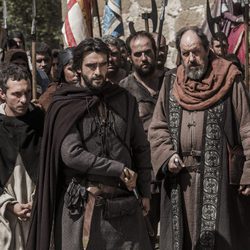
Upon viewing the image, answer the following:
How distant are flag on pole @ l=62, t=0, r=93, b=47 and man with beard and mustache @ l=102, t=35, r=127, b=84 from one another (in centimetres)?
99

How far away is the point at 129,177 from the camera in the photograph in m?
5.33

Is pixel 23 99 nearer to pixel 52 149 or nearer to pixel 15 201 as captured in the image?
pixel 52 149

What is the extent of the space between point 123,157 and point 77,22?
4017 millimetres

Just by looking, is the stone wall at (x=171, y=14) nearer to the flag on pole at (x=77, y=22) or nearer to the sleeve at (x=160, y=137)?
the flag on pole at (x=77, y=22)

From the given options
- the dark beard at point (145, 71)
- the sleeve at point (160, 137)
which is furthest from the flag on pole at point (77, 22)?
the sleeve at point (160, 137)

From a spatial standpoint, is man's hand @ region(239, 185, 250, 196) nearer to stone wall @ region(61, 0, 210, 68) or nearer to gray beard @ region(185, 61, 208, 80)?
gray beard @ region(185, 61, 208, 80)

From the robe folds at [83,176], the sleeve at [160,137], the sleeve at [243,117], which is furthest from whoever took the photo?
the sleeve at [160,137]

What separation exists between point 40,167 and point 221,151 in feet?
5.27

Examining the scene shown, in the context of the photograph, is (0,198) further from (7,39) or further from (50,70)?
(7,39)

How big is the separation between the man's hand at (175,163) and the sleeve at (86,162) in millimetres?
1210

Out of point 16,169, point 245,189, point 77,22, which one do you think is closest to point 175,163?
point 245,189

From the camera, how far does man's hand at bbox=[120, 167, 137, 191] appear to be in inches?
209

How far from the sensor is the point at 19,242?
18.9 feet

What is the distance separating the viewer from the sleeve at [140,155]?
5.54 meters
